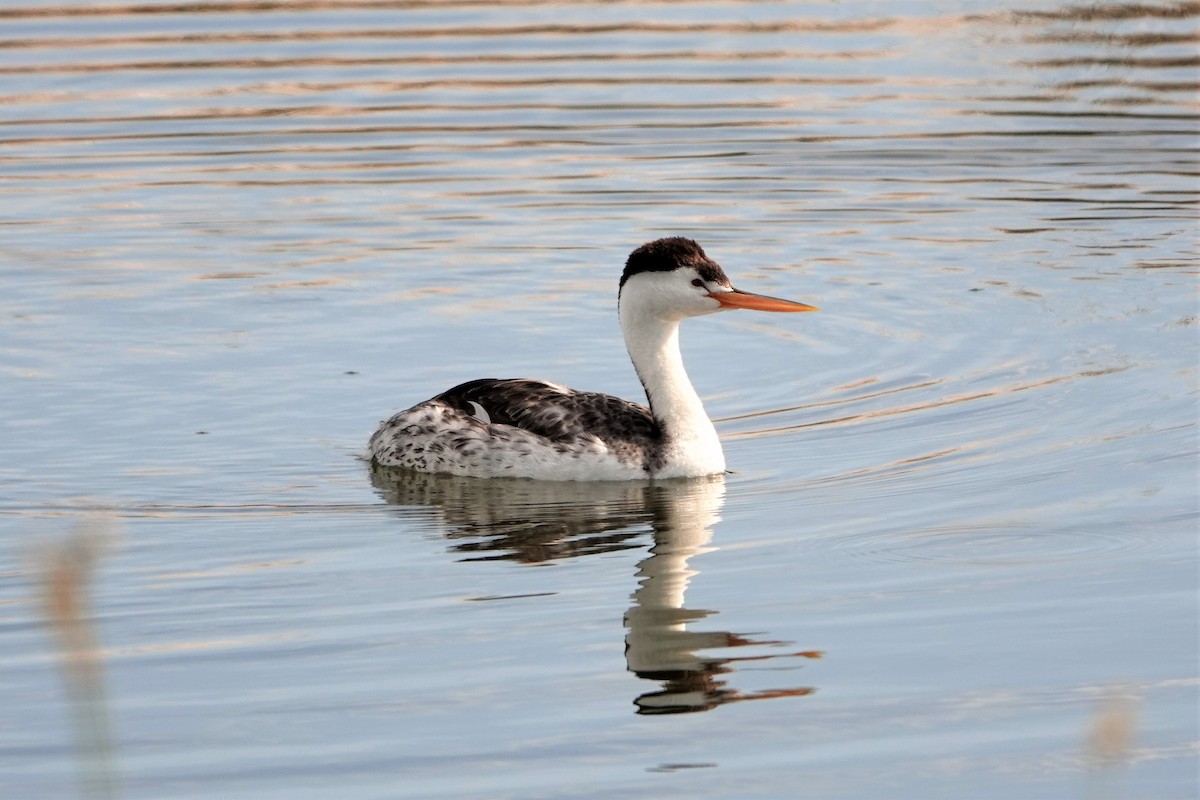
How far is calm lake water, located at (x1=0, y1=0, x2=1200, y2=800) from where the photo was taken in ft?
23.6

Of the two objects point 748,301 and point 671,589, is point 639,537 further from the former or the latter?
point 748,301

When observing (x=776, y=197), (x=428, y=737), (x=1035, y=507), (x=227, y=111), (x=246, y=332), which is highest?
(x=227, y=111)

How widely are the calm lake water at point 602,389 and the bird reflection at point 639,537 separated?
4 cm

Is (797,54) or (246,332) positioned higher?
(797,54)

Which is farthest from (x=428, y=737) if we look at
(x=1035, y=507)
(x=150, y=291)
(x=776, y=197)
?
(x=776, y=197)

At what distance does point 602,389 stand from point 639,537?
10.9 ft

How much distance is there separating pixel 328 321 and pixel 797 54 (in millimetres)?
11863

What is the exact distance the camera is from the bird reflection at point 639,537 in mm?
7836

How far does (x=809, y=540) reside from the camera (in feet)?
32.0

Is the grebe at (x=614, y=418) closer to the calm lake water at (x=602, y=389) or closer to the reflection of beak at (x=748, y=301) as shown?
the reflection of beak at (x=748, y=301)

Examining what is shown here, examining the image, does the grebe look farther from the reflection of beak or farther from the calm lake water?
the calm lake water

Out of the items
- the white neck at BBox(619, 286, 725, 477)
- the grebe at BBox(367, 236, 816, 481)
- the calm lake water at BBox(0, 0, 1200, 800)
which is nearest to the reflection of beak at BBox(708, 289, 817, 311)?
the grebe at BBox(367, 236, 816, 481)

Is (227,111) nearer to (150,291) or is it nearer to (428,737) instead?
Result: (150,291)

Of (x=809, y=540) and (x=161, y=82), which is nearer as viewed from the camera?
(x=809, y=540)
